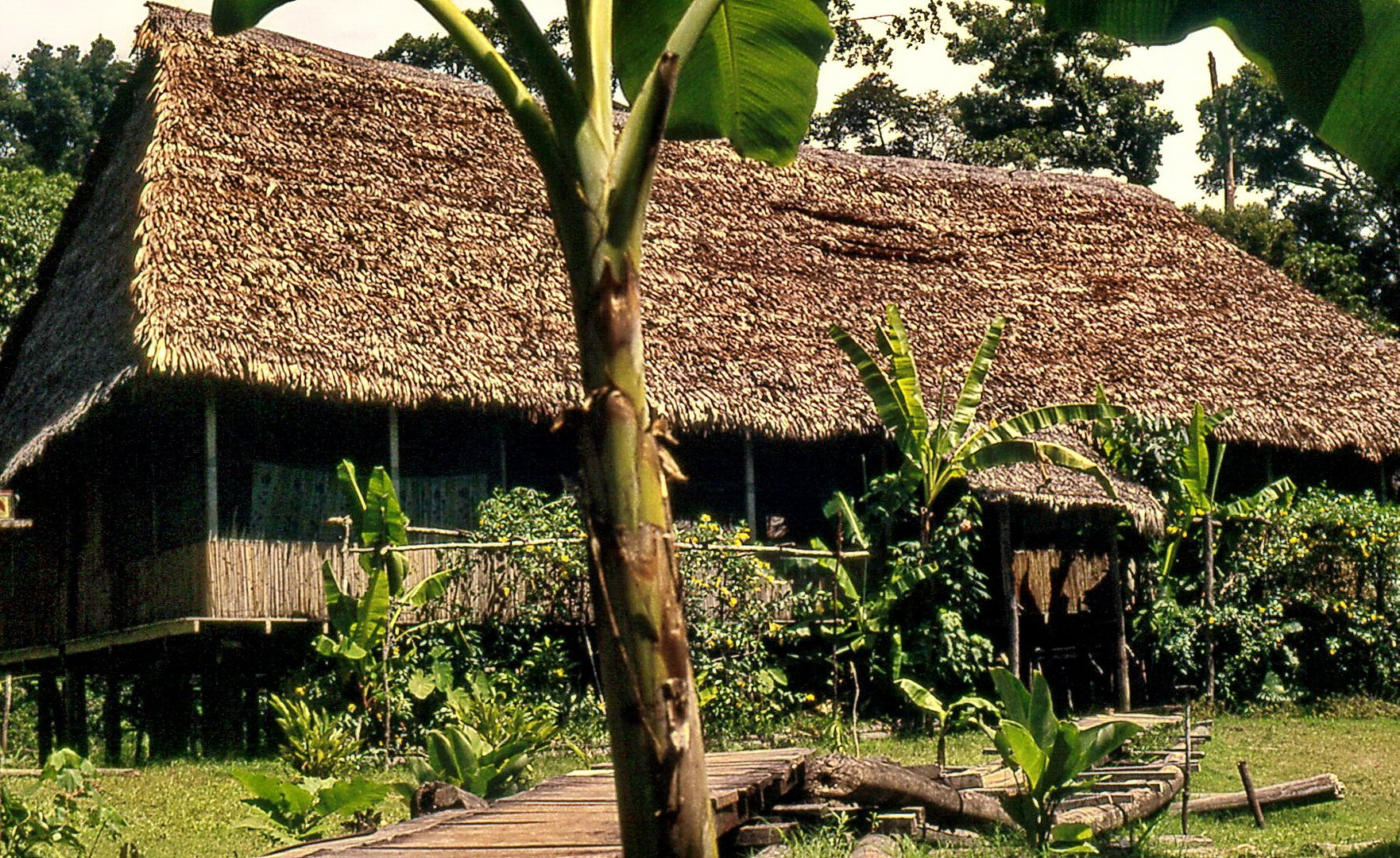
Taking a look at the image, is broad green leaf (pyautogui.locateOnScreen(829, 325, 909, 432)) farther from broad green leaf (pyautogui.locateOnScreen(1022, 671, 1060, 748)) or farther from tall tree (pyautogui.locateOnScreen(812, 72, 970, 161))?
tall tree (pyautogui.locateOnScreen(812, 72, 970, 161))

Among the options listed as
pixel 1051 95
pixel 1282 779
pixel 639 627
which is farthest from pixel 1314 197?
pixel 639 627

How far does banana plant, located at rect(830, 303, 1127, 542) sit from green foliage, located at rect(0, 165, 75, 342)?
47.4 ft

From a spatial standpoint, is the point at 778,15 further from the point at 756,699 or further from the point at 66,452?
the point at 66,452

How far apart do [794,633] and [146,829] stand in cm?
577

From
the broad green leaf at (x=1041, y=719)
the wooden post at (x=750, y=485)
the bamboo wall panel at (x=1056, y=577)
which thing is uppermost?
the wooden post at (x=750, y=485)

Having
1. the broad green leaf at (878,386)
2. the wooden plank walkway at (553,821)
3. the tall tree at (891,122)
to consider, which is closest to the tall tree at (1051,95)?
the tall tree at (891,122)

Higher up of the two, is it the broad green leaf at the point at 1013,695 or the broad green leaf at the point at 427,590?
the broad green leaf at the point at 427,590

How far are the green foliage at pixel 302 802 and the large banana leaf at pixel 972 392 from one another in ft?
22.1

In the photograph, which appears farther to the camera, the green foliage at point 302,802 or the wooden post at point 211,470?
the wooden post at point 211,470

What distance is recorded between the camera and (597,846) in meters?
4.79

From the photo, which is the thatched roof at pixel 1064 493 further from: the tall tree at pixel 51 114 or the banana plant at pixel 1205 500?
the tall tree at pixel 51 114

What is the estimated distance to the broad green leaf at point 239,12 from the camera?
159 inches

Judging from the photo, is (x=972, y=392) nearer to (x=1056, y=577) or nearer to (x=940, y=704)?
(x=940, y=704)

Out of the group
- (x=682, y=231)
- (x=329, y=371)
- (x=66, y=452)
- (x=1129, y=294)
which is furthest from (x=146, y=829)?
(x=1129, y=294)
